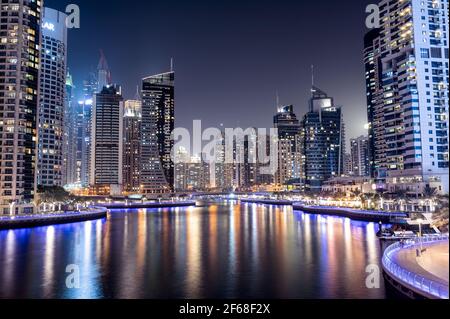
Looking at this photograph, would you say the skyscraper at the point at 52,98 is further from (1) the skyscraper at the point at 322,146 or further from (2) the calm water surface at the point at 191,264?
(1) the skyscraper at the point at 322,146

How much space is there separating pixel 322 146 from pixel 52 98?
366 ft

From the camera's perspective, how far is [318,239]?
48.2 m

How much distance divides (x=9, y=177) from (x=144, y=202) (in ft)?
256

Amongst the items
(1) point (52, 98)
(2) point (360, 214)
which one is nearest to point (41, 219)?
(2) point (360, 214)

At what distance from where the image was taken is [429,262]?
2320 cm

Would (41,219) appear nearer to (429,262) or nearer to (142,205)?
(429,262)

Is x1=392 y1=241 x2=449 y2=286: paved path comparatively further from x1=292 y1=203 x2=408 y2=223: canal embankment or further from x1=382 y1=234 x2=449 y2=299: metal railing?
x1=292 y1=203 x2=408 y2=223: canal embankment

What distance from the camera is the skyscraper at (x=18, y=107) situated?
72438mm

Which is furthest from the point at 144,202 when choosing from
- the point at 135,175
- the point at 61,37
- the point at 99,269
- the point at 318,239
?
the point at 99,269

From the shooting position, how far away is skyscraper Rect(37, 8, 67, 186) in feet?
381

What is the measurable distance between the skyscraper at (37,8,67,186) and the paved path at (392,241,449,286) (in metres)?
107

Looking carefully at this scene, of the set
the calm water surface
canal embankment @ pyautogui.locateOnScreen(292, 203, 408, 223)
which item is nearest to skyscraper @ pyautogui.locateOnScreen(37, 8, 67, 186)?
the calm water surface
